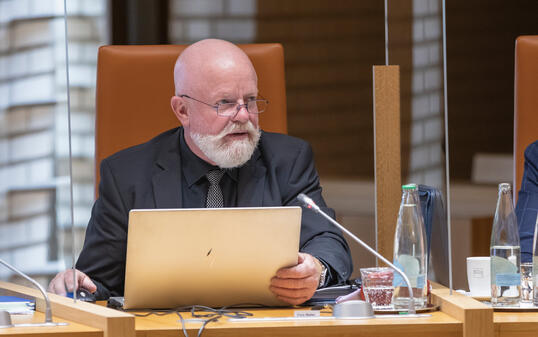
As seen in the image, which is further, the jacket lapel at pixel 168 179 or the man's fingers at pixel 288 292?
the jacket lapel at pixel 168 179

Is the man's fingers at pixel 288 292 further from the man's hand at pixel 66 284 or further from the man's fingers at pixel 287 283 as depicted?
the man's hand at pixel 66 284

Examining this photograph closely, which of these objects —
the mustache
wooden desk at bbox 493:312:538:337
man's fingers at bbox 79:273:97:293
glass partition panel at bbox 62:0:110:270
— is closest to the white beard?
the mustache

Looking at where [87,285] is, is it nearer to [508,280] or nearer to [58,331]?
[58,331]

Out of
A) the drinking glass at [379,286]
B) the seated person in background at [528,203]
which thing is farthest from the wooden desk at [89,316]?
the seated person in background at [528,203]

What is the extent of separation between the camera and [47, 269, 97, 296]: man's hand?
167 cm

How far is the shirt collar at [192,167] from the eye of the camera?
2.12 metres

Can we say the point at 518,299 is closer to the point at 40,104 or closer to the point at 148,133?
the point at 148,133

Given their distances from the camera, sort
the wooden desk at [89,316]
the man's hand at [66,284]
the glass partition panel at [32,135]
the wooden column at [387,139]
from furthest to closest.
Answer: the glass partition panel at [32,135] → the wooden column at [387,139] → the man's hand at [66,284] → the wooden desk at [89,316]

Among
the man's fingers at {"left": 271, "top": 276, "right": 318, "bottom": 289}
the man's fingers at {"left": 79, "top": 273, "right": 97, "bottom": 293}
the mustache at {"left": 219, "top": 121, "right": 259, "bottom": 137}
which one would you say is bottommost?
the man's fingers at {"left": 79, "top": 273, "right": 97, "bottom": 293}

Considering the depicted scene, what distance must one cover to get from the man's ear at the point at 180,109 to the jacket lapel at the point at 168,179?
3.4 inches

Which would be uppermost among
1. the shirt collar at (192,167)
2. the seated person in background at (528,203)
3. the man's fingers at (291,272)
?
the shirt collar at (192,167)

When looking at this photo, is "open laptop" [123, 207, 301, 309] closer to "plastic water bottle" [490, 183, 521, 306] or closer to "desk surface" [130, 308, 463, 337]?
"desk surface" [130, 308, 463, 337]

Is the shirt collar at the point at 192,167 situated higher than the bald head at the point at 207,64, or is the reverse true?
the bald head at the point at 207,64

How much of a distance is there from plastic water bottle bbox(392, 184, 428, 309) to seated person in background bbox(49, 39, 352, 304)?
443 mm
